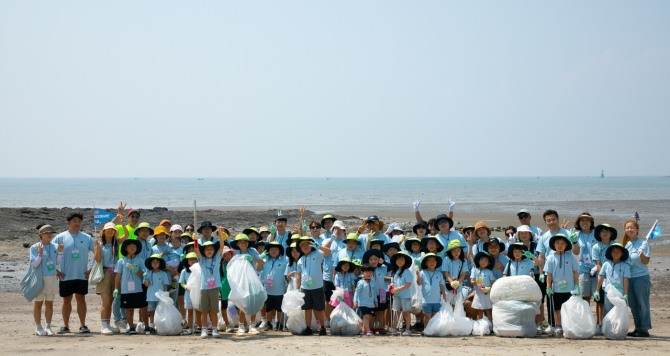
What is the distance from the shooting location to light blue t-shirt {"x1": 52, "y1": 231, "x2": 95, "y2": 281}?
11008 millimetres

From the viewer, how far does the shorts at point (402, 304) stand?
1082 cm

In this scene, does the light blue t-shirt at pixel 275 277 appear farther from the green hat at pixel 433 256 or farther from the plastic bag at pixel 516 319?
the plastic bag at pixel 516 319

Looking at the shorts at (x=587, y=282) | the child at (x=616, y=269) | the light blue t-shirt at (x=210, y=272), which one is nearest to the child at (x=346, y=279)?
the light blue t-shirt at (x=210, y=272)

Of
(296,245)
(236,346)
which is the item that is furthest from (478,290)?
(236,346)

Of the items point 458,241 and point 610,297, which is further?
point 458,241

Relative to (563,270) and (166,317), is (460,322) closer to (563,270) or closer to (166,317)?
(563,270)

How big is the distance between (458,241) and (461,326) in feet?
4.03

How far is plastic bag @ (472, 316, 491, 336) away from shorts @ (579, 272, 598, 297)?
4.85 ft

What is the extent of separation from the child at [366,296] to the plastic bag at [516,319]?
1808mm

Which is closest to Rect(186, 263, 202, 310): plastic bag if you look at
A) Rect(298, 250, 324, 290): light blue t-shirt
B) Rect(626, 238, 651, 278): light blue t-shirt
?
Rect(298, 250, 324, 290): light blue t-shirt

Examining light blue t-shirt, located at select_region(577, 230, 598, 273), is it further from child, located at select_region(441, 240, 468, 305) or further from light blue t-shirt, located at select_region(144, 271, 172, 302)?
light blue t-shirt, located at select_region(144, 271, 172, 302)

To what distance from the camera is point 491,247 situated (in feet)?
36.3

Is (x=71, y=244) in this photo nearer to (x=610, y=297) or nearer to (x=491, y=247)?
(x=491, y=247)

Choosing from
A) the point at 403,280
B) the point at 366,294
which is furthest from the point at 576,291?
the point at 366,294
